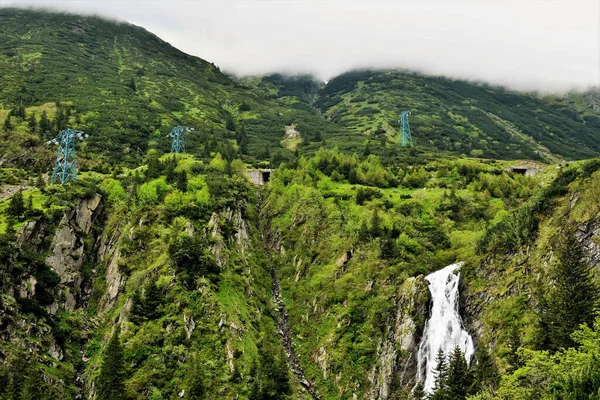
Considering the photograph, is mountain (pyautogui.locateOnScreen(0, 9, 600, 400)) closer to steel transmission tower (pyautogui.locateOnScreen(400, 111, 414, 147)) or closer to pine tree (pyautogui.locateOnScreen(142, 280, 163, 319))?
pine tree (pyautogui.locateOnScreen(142, 280, 163, 319))

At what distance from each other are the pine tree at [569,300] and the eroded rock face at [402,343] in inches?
754

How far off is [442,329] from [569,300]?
66.6 feet

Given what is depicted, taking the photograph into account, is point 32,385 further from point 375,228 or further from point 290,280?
point 375,228

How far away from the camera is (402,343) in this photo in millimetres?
61438

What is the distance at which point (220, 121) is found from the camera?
19238 centimetres

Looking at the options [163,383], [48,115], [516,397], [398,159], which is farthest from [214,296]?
[48,115]

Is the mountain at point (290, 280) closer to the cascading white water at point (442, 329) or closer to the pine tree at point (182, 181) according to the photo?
the pine tree at point (182, 181)

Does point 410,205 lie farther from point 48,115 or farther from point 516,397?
point 48,115

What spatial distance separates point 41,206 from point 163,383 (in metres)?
37.3

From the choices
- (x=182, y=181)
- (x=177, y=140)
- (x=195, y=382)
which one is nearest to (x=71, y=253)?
(x=182, y=181)

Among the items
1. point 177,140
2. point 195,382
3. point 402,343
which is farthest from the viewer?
point 177,140

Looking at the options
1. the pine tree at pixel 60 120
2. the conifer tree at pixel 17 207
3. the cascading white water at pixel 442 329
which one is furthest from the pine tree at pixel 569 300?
the pine tree at pixel 60 120

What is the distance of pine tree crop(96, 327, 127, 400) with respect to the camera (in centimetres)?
5084

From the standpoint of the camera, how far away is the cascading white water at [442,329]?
57031mm
